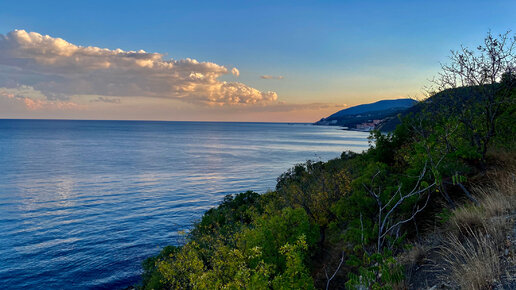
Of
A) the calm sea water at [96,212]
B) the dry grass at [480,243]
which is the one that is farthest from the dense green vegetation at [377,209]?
the calm sea water at [96,212]

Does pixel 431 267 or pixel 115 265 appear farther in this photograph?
pixel 115 265

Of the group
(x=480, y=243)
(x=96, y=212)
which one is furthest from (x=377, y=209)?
(x=96, y=212)

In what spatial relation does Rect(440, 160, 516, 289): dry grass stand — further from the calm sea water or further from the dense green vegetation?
the calm sea water

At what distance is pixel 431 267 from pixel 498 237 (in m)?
2.31

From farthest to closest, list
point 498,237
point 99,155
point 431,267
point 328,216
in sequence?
1. point 99,155
2. point 328,216
3. point 431,267
4. point 498,237

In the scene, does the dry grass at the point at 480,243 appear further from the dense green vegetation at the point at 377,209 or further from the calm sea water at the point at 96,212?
the calm sea water at the point at 96,212

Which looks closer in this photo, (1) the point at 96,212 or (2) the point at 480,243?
(2) the point at 480,243

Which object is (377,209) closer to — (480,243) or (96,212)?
(480,243)

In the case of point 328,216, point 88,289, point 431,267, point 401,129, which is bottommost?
point 88,289

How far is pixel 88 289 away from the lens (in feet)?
89.7

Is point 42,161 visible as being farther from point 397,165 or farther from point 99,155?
point 397,165

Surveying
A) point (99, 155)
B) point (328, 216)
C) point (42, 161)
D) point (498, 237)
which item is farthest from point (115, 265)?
point (99, 155)

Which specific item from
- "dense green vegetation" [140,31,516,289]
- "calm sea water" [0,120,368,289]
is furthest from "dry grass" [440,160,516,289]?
"calm sea water" [0,120,368,289]

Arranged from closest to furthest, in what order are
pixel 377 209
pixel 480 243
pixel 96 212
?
pixel 480 243 → pixel 377 209 → pixel 96 212
